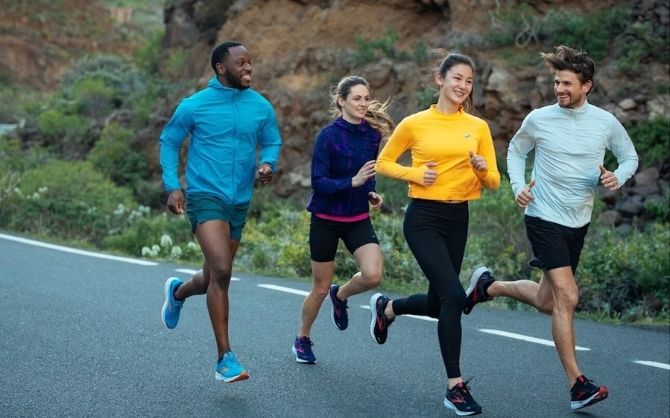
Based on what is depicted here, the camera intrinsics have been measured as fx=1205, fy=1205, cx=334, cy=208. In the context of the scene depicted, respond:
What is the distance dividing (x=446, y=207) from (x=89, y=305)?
4.47 metres

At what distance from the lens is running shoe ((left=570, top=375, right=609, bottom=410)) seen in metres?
7.07

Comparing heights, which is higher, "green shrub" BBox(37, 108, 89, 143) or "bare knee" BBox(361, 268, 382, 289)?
"bare knee" BBox(361, 268, 382, 289)

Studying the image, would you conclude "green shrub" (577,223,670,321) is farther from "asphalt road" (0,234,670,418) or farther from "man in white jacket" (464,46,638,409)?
"man in white jacket" (464,46,638,409)

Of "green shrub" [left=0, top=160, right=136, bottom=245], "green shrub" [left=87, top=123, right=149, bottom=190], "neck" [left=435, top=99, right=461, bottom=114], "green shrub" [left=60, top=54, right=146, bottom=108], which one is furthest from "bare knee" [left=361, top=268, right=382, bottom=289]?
"green shrub" [left=60, top=54, right=146, bottom=108]

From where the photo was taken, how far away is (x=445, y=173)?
7.34 meters

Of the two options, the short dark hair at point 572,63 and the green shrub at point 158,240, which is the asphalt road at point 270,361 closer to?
the short dark hair at point 572,63

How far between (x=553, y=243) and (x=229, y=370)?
2108mm

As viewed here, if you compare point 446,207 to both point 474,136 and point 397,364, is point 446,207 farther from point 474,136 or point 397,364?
point 397,364

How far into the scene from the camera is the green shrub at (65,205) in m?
20.5

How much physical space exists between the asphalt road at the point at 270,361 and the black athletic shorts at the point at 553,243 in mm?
920

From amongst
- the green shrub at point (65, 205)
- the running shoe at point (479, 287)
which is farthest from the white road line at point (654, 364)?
the green shrub at point (65, 205)

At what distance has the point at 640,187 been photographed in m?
20.7

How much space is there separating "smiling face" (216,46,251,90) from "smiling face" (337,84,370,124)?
0.79m

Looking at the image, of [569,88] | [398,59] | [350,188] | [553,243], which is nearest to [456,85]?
[569,88]
